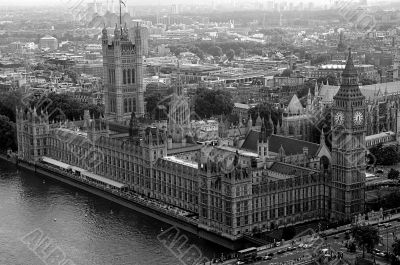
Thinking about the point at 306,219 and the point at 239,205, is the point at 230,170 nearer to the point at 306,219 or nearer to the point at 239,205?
the point at 239,205

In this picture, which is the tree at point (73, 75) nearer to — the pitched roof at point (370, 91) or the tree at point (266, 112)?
the tree at point (266, 112)

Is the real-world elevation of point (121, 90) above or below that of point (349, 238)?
above

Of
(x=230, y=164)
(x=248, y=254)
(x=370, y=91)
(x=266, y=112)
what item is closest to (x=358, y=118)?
(x=230, y=164)

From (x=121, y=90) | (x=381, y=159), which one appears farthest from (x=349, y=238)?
(x=121, y=90)

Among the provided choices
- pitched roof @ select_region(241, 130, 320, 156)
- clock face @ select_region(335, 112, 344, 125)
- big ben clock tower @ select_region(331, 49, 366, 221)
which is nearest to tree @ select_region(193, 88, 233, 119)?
pitched roof @ select_region(241, 130, 320, 156)

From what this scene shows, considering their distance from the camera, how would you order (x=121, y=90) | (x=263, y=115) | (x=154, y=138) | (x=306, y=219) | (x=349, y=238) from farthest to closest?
1. (x=263, y=115)
2. (x=121, y=90)
3. (x=154, y=138)
4. (x=306, y=219)
5. (x=349, y=238)

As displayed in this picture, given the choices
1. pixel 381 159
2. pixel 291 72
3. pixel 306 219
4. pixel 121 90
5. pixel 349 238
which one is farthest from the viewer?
pixel 291 72
